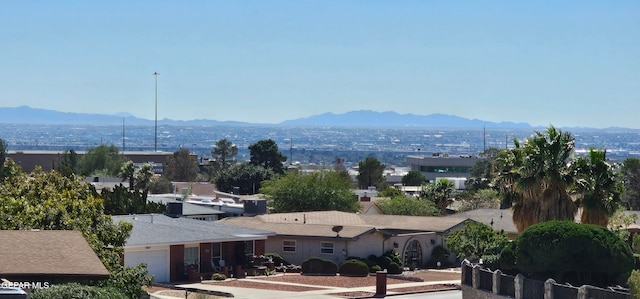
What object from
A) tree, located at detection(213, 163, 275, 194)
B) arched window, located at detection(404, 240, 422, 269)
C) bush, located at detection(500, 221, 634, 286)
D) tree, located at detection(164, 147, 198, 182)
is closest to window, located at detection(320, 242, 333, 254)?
arched window, located at detection(404, 240, 422, 269)

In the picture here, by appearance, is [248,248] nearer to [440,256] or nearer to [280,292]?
[280,292]

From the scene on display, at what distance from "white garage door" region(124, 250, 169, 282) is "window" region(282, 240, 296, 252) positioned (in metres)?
10.6

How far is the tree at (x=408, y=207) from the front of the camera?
85188 millimetres

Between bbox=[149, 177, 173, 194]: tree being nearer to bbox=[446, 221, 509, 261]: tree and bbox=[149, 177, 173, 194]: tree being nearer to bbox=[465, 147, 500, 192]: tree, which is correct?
bbox=[465, 147, 500, 192]: tree

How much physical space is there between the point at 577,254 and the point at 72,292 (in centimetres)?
1775

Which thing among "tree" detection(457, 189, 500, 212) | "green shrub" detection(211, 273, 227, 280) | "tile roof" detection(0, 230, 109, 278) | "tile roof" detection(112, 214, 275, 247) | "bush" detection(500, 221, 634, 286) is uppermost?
"tile roof" detection(0, 230, 109, 278)

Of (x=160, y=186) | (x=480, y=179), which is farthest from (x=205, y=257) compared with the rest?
(x=480, y=179)

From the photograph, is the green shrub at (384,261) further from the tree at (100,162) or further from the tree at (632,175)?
the tree at (100,162)

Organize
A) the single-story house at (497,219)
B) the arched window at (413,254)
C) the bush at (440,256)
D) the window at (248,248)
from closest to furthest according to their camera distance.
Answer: the window at (248,248)
the arched window at (413,254)
the single-story house at (497,219)
the bush at (440,256)

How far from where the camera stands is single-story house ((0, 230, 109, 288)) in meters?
31.0

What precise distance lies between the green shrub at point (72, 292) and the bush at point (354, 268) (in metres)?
29.1

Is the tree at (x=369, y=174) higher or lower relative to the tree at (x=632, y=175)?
lower

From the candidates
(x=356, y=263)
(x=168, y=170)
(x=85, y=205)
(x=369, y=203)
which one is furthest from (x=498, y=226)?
(x=168, y=170)

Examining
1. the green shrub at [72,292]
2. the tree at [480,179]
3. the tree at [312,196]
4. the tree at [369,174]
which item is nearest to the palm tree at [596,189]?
the green shrub at [72,292]
